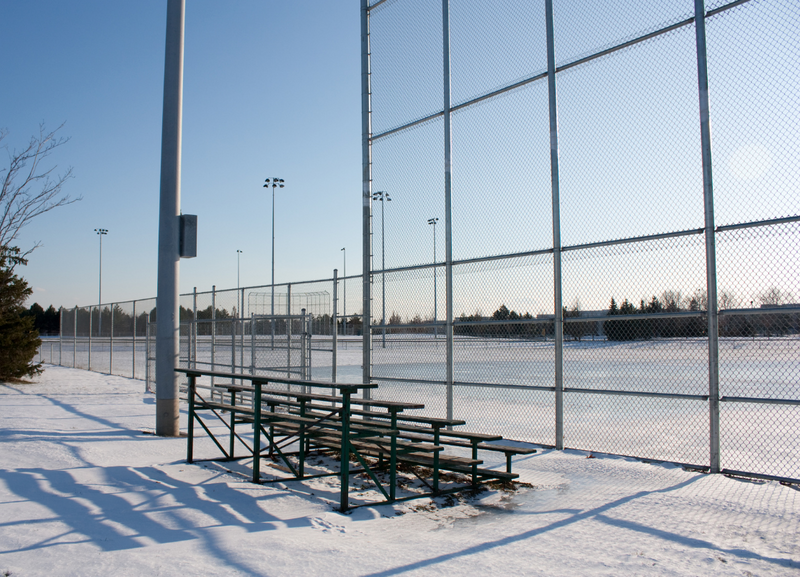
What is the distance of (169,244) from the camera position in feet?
29.0

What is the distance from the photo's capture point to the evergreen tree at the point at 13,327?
15617 millimetres

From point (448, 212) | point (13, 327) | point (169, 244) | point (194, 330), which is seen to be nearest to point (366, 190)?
point (448, 212)

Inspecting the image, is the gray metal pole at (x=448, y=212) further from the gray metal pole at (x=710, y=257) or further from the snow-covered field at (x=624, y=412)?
the gray metal pole at (x=710, y=257)

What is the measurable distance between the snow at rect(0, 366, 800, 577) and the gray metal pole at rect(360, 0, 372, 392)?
3.84 metres

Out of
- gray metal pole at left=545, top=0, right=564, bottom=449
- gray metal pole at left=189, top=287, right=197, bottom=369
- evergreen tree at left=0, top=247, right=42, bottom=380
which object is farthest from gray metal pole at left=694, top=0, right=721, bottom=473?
evergreen tree at left=0, top=247, right=42, bottom=380

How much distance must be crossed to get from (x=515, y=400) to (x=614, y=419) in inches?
138

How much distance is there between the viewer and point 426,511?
5.04 m

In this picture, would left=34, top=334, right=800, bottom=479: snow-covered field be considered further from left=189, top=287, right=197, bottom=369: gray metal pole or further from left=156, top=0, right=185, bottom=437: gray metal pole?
left=156, top=0, right=185, bottom=437: gray metal pole

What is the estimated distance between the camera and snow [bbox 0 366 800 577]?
12.0ft

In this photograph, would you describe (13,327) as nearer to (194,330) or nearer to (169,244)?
(194,330)

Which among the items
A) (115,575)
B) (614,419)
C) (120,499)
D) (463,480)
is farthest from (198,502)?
(614,419)

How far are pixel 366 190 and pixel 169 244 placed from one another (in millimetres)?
3446

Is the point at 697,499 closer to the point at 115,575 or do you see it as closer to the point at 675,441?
the point at 675,441

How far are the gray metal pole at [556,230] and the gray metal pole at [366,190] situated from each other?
A: 12.0 feet
